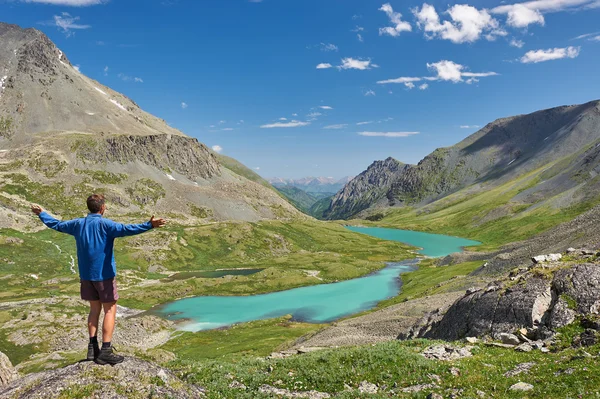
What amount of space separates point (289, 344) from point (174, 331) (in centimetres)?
4614

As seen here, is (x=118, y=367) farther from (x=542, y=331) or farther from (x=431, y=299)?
(x=431, y=299)

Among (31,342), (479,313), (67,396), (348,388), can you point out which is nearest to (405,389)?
(348,388)

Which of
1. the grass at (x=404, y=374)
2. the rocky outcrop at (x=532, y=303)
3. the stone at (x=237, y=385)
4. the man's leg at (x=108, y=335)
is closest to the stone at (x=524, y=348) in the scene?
the grass at (x=404, y=374)

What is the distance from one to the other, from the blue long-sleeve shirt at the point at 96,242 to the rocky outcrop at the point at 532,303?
101 feet

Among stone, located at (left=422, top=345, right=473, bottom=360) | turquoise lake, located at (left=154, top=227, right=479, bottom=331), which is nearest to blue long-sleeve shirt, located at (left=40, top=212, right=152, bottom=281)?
stone, located at (left=422, top=345, right=473, bottom=360)

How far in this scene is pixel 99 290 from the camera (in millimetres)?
13977

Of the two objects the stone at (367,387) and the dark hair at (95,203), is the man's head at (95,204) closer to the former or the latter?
the dark hair at (95,203)

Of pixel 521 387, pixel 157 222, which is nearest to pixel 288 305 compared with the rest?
pixel 521 387

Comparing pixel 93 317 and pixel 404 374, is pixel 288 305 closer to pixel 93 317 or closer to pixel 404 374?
pixel 404 374

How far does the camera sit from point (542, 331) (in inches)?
1151

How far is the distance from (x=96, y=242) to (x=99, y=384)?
5.51 metres

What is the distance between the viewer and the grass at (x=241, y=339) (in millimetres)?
78688

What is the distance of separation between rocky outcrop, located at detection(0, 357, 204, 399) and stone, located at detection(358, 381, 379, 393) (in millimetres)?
9692

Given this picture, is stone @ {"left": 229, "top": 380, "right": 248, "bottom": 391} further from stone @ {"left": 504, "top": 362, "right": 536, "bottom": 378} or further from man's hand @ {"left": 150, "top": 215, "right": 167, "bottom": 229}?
stone @ {"left": 504, "top": 362, "right": 536, "bottom": 378}
